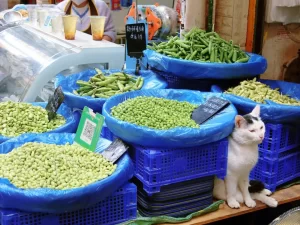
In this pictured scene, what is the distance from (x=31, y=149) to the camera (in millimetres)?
2201

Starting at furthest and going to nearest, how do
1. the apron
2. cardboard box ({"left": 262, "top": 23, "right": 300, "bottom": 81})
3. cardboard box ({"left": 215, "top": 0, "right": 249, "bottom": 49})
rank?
the apron → cardboard box ({"left": 262, "top": 23, "right": 300, "bottom": 81}) → cardboard box ({"left": 215, "top": 0, "right": 249, "bottom": 49})

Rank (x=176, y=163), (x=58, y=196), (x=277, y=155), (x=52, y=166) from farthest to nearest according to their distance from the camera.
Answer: (x=277, y=155)
(x=176, y=163)
(x=52, y=166)
(x=58, y=196)

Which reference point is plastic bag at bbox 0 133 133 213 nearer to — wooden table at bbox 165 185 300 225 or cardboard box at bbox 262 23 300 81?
wooden table at bbox 165 185 300 225

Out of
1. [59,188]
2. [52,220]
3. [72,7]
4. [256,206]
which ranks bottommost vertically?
[256,206]

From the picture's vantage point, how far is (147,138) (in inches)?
82.7

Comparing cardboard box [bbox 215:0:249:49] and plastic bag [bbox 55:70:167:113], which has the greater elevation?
cardboard box [bbox 215:0:249:49]

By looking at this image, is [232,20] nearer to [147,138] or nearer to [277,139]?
[277,139]

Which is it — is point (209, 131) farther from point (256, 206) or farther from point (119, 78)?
point (119, 78)

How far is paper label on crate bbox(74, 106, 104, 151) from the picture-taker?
89.3 inches

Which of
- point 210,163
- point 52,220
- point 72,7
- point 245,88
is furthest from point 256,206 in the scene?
point 72,7

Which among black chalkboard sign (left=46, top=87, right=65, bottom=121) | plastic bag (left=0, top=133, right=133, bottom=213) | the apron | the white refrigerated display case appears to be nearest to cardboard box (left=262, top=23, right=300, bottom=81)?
the white refrigerated display case

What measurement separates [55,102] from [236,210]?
4.34ft

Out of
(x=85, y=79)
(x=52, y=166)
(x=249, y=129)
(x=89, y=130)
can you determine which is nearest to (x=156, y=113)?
(x=89, y=130)

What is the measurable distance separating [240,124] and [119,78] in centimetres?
117
